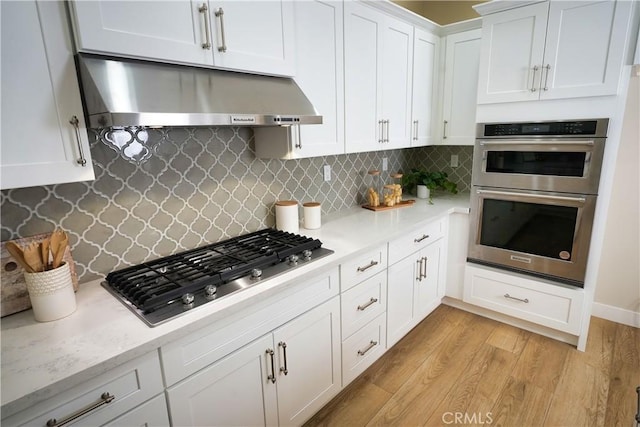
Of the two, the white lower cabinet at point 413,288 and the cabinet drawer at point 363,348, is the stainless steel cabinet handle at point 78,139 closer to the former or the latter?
the cabinet drawer at point 363,348

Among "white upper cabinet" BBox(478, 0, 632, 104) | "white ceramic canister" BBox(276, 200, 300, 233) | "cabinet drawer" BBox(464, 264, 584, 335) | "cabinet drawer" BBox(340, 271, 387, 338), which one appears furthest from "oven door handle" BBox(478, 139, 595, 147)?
"white ceramic canister" BBox(276, 200, 300, 233)

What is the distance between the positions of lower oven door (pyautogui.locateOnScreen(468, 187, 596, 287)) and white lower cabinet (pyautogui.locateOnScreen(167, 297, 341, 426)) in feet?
4.79

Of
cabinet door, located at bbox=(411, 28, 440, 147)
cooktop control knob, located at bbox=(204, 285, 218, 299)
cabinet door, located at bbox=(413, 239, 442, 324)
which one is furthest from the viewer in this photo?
cabinet door, located at bbox=(411, 28, 440, 147)

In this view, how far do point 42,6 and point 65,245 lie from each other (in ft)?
2.51

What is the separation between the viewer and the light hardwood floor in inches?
73.3

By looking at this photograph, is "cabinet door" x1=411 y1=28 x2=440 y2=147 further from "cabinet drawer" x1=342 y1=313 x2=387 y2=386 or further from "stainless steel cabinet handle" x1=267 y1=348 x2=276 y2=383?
"stainless steel cabinet handle" x1=267 y1=348 x2=276 y2=383

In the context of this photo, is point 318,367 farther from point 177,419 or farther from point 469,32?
point 469,32

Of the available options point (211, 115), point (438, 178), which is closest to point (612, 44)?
point (438, 178)

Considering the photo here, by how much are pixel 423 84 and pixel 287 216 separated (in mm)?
1623

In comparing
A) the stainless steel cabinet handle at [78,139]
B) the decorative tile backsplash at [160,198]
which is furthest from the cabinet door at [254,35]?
the stainless steel cabinet handle at [78,139]

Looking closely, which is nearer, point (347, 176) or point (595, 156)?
point (595, 156)

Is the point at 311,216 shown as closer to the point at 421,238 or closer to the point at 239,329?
the point at 421,238

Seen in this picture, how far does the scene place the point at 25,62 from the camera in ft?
3.29

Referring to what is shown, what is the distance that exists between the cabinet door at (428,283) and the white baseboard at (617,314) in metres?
1.28
